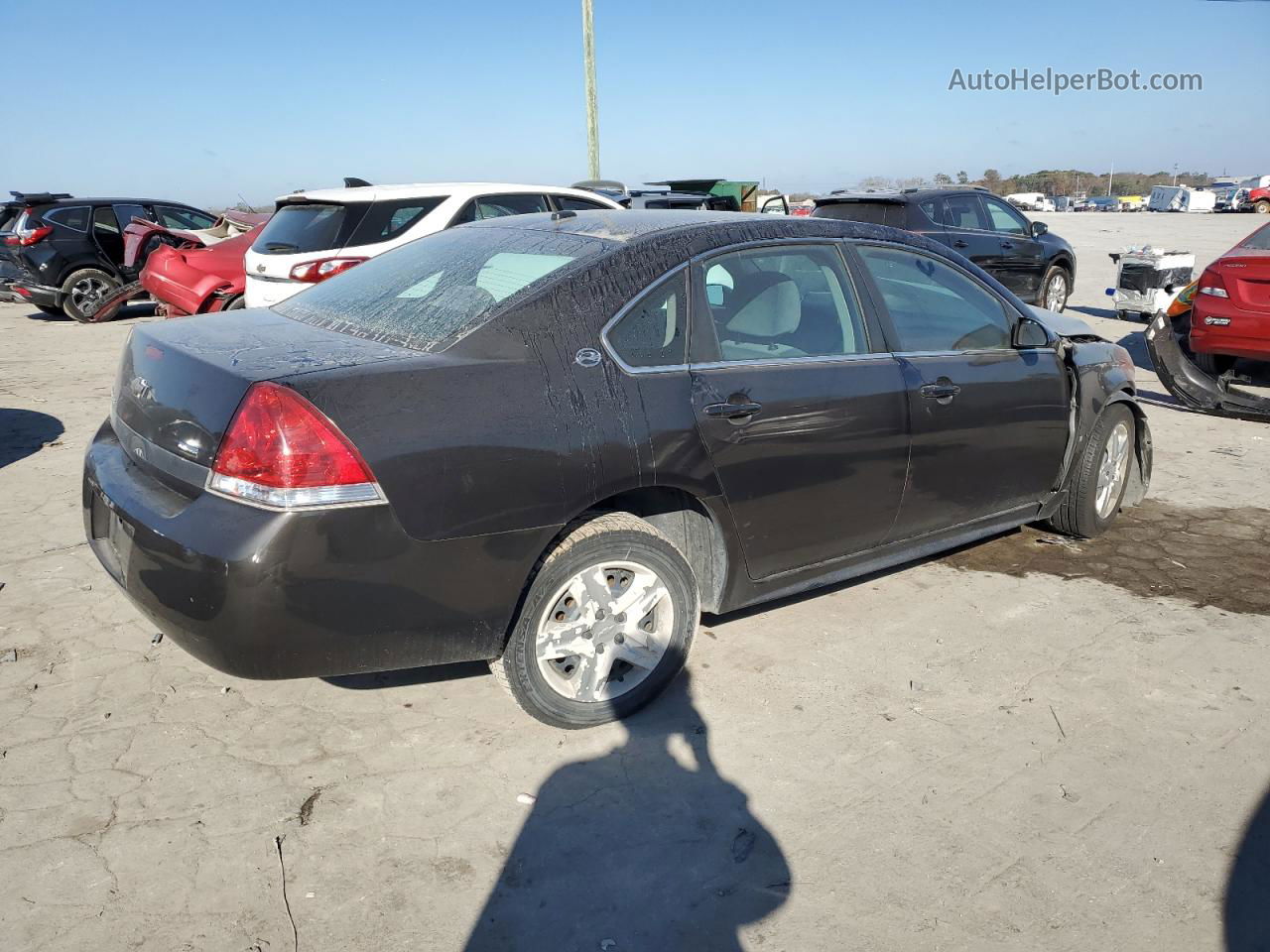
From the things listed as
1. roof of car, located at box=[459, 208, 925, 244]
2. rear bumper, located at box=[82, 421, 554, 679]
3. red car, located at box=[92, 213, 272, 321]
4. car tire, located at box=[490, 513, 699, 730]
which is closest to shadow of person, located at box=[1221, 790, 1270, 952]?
car tire, located at box=[490, 513, 699, 730]

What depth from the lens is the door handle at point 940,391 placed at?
3922 mm

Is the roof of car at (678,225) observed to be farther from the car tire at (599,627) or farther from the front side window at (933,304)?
the car tire at (599,627)

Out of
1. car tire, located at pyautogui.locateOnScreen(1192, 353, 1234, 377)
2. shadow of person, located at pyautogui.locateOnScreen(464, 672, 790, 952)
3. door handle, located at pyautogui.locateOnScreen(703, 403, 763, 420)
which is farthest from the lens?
car tire, located at pyautogui.locateOnScreen(1192, 353, 1234, 377)

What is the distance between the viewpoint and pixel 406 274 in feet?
12.3

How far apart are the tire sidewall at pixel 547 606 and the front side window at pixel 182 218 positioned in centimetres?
1361

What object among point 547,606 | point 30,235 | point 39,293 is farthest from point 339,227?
point 39,293

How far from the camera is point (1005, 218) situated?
12672 mm

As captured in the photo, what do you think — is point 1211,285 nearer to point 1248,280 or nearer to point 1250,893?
point 1248,280

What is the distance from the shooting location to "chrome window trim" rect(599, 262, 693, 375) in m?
3.18

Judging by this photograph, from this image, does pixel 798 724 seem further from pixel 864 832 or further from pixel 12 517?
pixel 12 517

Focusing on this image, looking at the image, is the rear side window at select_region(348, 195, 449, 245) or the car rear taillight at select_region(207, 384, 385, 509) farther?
the rear side window at select_region(348, 195, 449, 245)

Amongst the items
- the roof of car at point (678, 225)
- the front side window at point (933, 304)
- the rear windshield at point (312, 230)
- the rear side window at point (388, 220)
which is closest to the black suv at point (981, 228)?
the rear side window at point (388, 220)

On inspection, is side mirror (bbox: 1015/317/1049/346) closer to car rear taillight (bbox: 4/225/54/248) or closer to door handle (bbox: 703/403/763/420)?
door handle (bbox: 703/403/763/420)

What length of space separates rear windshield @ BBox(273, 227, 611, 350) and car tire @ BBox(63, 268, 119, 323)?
11.4 meters
